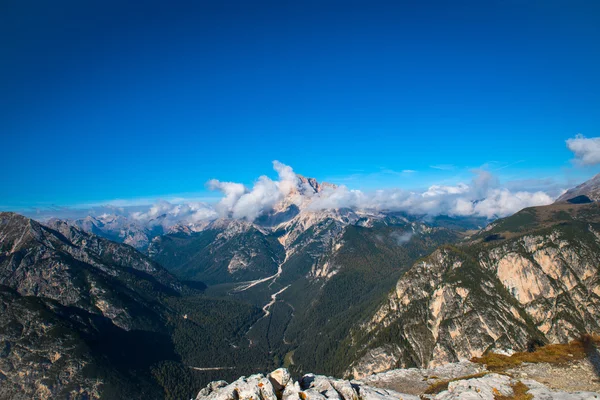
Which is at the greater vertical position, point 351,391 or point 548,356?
point 351,391

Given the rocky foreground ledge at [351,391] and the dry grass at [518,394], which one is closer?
the rocky foreground ledge at [351,391]

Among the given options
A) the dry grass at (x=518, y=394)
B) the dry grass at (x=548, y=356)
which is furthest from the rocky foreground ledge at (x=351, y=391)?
the dry grass at (x=548, y=356)

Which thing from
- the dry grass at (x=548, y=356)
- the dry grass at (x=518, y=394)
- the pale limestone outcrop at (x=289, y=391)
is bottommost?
the dry grass at (x=548, y=356)

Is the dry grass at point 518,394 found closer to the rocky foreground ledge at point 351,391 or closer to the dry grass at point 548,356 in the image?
the rocky foreground ledge at point 351,391

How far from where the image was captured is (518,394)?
4884cm

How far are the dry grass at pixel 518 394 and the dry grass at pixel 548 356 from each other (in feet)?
46.4

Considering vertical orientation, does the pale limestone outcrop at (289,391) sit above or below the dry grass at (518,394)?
above

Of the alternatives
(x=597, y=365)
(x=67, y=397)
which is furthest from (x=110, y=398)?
(x=597, y=365)

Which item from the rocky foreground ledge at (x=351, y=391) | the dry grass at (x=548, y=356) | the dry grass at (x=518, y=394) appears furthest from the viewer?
the dry grass at (x=548, y=356)

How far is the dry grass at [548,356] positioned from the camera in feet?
209

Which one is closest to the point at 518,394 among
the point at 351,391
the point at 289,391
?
the point at 351,391

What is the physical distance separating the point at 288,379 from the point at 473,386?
95.9ft

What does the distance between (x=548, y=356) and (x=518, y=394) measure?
24354 mm

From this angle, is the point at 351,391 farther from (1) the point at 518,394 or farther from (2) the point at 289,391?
(1) the point at 518,394
